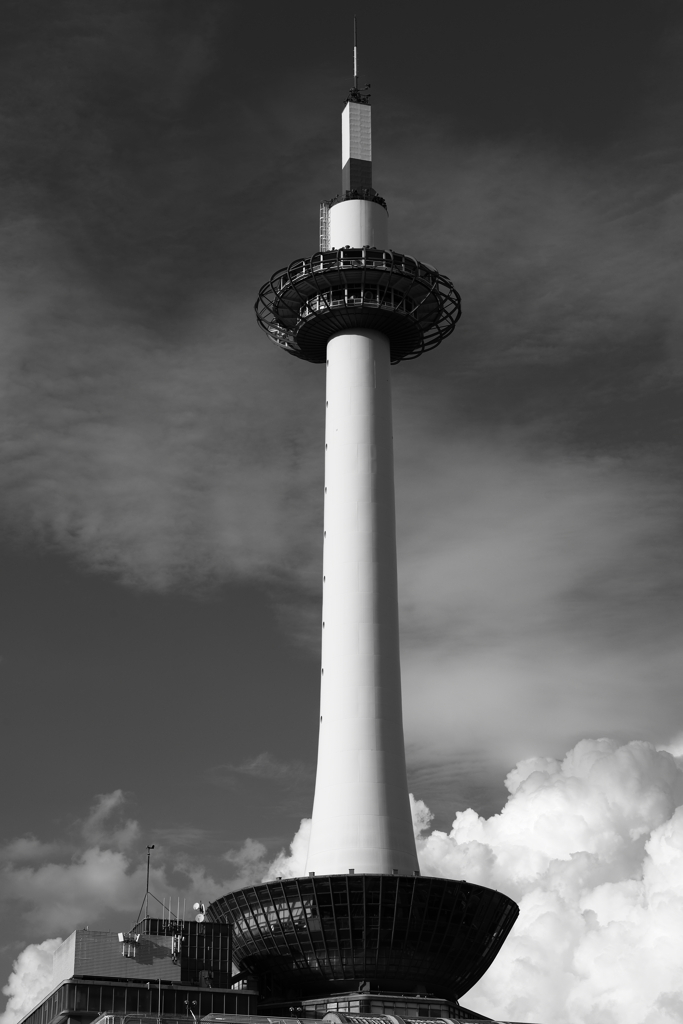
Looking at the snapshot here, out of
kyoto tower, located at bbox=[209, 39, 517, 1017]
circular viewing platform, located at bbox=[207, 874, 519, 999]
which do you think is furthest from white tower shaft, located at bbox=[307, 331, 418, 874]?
circular viewing platform, located at bbox=[207, 874, 519, 999]

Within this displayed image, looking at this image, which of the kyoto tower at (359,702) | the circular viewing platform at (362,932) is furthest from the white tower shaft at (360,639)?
the circular viewing platform at (362,932)

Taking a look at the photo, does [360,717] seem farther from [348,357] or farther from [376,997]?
[348,357]

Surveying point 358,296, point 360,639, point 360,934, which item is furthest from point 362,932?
point 358,296

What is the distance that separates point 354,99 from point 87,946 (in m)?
100

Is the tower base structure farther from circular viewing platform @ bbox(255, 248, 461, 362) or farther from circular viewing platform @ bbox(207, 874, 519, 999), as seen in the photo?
circular viewing platform @ bbox(255, 248, 461, 362)

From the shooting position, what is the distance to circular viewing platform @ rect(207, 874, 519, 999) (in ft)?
452

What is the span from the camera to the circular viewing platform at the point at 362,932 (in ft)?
452

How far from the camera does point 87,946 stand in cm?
13438

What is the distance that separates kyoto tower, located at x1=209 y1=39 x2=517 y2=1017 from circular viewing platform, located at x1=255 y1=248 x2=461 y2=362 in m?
0.18

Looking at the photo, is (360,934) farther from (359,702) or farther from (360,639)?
(360,639)

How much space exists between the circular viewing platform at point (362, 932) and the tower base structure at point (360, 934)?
0.09 meters

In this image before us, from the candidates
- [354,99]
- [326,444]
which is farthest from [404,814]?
[354,99]

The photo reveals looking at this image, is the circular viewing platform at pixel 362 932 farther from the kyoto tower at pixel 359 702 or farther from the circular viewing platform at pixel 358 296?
the circular viewing platform at pixel 358 296

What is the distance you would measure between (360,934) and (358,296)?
6719 centimetres
